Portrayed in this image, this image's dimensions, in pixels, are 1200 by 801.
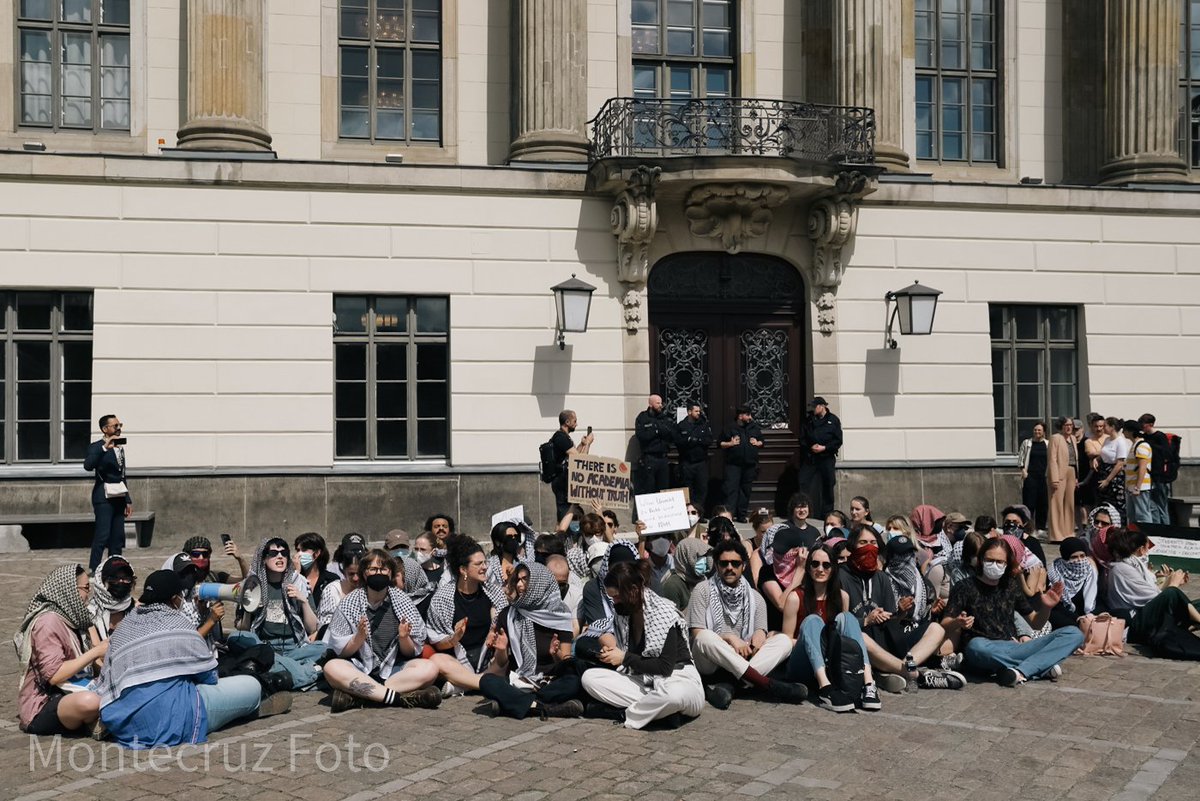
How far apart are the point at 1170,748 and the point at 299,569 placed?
691cm

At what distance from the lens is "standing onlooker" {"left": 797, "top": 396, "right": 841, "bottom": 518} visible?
2144 centimetres

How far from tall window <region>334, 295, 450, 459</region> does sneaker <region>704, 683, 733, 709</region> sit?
37.2ft

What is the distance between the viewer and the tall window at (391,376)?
838 inches

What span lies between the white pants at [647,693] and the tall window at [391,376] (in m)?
11.5

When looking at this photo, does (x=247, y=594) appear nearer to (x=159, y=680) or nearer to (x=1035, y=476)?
(x=159, y=680)

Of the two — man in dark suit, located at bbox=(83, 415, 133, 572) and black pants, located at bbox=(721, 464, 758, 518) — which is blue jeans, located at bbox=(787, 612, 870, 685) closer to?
man in dark suit, located at bbox=(83, 415, 133, 572)

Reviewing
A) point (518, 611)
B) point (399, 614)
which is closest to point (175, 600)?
point (399, 614)

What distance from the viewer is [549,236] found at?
21.6 metres

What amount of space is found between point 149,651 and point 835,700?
483 cm

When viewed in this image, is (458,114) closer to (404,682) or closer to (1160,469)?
(1160,469)

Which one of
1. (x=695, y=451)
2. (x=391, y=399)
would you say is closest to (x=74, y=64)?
(x=391, y=399)

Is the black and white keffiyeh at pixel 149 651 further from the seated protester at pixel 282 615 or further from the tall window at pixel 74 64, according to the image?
the tall window at pixel 74 64

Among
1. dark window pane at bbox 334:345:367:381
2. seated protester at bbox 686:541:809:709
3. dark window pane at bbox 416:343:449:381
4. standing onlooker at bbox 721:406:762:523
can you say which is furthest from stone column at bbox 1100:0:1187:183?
seated protester at bbox 686:541:809:709

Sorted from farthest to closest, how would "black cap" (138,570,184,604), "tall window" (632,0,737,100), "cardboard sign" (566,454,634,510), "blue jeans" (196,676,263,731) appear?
1. "tall window" (632,0,737,100)
2. "cardboard sign" (566,454,634,510)
3. "blue jeans" (196,676,263,731)
4. "black cap" (138,570,184,604)
